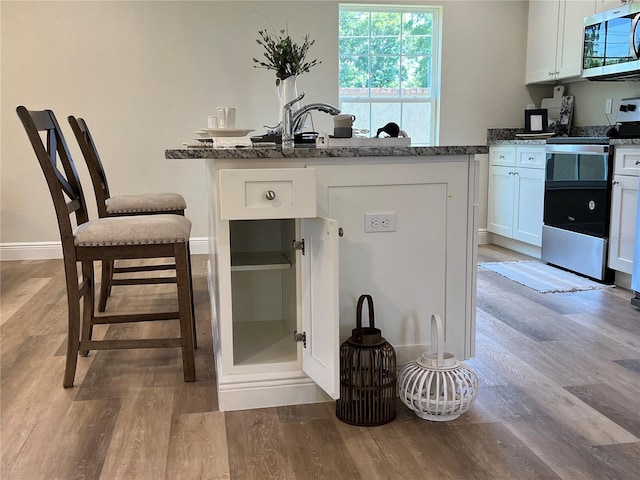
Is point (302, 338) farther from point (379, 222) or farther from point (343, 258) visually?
point (379, 222)

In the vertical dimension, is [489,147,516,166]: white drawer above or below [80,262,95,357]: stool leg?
above

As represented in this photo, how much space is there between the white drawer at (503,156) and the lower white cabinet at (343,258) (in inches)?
120

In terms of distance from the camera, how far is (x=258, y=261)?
7.46 ft

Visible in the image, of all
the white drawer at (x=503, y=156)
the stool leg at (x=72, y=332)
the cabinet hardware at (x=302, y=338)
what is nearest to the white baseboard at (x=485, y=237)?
the white drawer at (x=503, y=156)

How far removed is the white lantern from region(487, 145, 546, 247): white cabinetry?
2937 mm

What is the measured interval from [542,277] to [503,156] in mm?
1442

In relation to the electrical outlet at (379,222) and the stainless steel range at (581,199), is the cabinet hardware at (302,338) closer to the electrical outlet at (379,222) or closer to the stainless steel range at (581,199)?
the electrical outlet at (379,222)

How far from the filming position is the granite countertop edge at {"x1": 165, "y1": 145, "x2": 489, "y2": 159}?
6.51ft

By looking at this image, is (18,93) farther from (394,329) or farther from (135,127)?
(394,329)

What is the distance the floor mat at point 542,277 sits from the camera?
3908 mm

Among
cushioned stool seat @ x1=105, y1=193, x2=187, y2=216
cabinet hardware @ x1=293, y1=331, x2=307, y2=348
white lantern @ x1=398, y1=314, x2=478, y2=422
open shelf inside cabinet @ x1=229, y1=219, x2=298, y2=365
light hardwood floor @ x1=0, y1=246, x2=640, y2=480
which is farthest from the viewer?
cushioned stool seat @ x1=105, y1=193, x2=187, y2=216

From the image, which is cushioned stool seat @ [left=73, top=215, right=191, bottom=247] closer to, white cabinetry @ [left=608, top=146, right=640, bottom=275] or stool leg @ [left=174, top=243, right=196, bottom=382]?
stool leg @ [left=174, top=243, right=196, bottom=382]

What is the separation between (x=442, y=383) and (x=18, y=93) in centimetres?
421

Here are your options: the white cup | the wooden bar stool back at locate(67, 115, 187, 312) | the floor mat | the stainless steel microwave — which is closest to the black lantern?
the white cup
